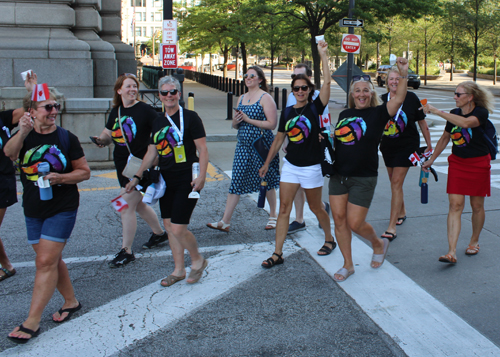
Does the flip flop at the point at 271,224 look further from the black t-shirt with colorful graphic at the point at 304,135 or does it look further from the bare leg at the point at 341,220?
the bare leg at the point at 341,220

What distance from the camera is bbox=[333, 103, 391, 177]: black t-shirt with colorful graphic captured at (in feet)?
14.5

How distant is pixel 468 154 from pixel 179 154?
9.20 feet

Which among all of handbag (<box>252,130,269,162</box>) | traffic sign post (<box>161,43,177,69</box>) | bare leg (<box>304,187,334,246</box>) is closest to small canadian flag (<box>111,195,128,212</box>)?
bare leg (<box>304,187,334,246</box>)

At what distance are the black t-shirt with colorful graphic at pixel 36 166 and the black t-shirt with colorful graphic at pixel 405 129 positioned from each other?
11.2 ft

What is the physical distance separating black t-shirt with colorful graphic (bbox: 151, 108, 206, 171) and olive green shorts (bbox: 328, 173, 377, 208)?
1305mm

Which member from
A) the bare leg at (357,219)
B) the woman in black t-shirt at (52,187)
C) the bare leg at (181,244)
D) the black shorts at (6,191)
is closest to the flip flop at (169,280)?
the bare leg at (181,244)

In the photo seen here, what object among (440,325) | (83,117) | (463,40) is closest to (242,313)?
(440,325)

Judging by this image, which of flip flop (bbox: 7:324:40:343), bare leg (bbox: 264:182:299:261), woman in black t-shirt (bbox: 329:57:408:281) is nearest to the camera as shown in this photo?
flip flop (bbox: 7:324:40:343)

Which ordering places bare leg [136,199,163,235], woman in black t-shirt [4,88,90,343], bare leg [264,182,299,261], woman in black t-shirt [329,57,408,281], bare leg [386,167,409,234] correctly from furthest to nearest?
bare leg [386,167,409,234], bare leg [136,199,163,235], bare leg [264,182,299,261], woman in black t-shirt [329,57,408,281], woman in black t-shirt [4,88,90,343]

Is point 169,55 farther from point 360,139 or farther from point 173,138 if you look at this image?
point 360,139

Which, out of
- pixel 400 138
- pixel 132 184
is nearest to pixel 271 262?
pixel 132 184

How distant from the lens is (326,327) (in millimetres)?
3805

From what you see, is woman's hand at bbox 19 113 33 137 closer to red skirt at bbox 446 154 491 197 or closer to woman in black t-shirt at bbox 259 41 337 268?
woman in black t-shirt at bbox 259 41 337 268

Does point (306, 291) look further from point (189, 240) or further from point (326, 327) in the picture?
point (189, 240)
